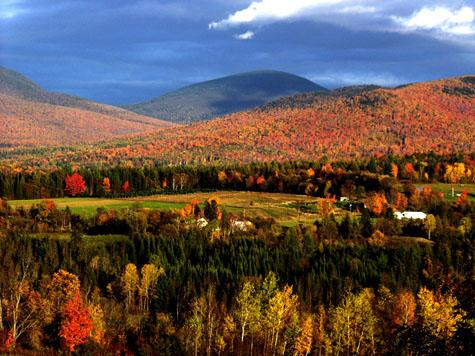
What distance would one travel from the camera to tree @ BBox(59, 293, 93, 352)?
220ft

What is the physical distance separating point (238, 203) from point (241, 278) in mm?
67419

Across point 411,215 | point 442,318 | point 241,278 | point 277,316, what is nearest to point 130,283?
point 241,278

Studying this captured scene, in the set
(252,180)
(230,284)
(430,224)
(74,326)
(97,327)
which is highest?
(252,180)

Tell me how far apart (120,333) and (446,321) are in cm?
3382

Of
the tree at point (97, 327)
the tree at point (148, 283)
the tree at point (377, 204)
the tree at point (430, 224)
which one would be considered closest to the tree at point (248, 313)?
the tree at point (97, 327)

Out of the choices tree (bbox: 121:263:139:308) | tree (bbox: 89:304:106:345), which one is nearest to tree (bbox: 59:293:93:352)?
tree (bbox: 89:304:106:345)

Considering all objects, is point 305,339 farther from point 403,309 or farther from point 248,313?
point 403,309

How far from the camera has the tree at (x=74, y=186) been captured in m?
181

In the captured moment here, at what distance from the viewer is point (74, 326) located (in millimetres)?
67750

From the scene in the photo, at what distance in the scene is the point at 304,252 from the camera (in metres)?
106

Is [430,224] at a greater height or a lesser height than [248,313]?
greater

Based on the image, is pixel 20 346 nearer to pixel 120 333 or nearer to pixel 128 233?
pixel 120 333

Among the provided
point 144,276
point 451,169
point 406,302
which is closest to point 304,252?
point 144,276

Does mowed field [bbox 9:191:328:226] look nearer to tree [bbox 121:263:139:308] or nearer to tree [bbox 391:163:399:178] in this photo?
tree [bbox 391:163:399:178]
